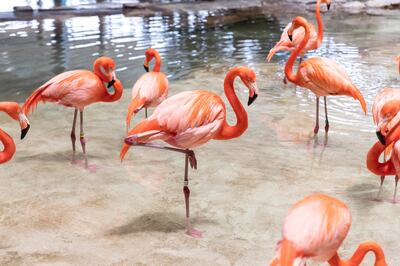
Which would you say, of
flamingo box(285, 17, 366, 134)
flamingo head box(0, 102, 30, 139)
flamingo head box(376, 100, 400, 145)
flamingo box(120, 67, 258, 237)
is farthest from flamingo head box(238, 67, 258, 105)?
flamingo box(285, 17, 366, 134)

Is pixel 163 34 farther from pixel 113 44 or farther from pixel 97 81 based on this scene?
pixel 97 81

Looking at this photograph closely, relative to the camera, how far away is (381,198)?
338 cm

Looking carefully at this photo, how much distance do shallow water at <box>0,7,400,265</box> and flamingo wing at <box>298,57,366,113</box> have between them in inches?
16.3

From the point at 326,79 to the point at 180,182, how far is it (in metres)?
1.41

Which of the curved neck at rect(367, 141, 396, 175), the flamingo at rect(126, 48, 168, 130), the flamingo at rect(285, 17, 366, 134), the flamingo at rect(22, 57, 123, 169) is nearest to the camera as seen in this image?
the curved neck at rect(367, 141, 396, 175)

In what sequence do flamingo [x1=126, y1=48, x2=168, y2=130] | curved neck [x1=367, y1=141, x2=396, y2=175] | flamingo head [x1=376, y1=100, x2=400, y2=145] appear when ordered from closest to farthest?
flamingo head [x1=376, y1=100, x2=400, y2=145], curved neck [x1=367, y1=141, x2=396, y2=175], flamingo [x1=126, y1=48, x2=168, y2=130]

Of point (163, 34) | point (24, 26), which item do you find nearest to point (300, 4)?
point (163, 34)

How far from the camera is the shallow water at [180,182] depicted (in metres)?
2.85

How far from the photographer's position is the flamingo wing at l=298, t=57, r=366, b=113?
13.5 ft

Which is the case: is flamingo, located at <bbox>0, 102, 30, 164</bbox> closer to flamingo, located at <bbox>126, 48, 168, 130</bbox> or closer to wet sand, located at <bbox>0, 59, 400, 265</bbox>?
wet sand, located at <bbox>0, 59, 400, 265</bbox>

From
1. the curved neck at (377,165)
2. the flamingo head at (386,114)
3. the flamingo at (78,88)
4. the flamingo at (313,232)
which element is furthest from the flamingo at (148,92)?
the flamingo at (313,232)

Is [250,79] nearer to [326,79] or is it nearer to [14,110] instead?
[14,110]

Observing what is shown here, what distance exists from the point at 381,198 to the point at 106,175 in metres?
1.79

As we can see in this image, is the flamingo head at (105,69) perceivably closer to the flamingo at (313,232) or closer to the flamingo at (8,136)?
the flamingo at (8,136)
